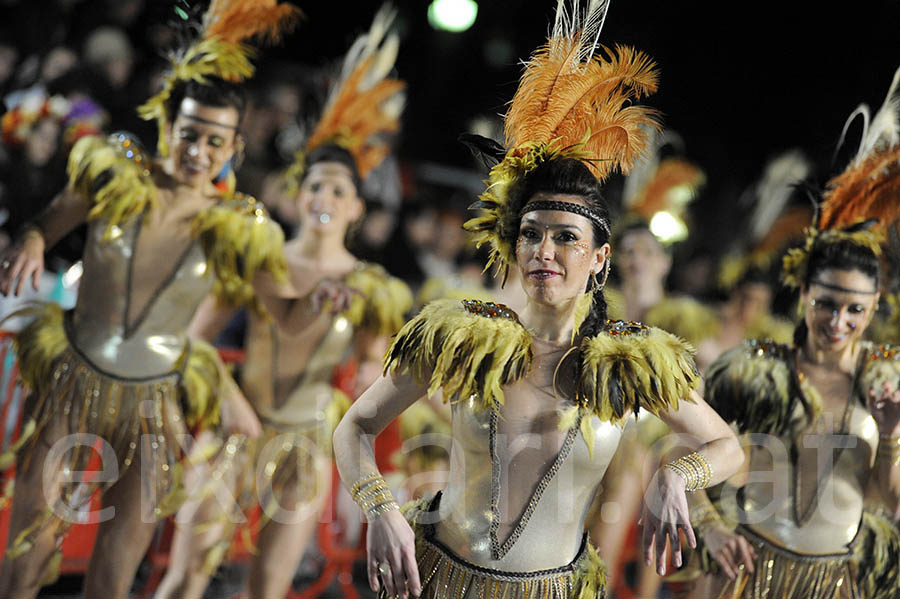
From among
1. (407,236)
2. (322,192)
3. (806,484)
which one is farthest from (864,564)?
(407,236)

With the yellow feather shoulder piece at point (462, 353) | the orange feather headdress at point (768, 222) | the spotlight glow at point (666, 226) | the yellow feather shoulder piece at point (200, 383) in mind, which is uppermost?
the orange feather headdress at point (768, 222)

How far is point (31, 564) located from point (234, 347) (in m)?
2.39

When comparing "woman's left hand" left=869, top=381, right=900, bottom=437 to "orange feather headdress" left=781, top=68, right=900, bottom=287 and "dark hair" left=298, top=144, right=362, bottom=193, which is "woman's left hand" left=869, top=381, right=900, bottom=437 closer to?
"orange feather headdress" left=781, top=68, right=900, bottom=287

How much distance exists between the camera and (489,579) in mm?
2482

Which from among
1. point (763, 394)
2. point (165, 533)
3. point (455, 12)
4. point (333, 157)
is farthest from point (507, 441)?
point (455, 12)

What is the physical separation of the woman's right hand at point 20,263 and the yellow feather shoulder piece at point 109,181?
0.25 metres

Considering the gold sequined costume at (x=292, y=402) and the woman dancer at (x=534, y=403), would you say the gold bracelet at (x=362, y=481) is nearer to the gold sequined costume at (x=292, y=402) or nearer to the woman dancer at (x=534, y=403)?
the woman dancer at (x=534, y=403)

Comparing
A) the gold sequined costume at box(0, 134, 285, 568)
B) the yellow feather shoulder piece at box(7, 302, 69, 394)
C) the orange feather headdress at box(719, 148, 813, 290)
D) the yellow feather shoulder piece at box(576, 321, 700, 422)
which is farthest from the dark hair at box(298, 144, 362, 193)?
the orange feather headdress at box(719, 148, 813, 290)

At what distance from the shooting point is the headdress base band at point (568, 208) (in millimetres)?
2551

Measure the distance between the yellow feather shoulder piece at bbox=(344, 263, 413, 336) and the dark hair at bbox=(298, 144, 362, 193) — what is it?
1.47 ft

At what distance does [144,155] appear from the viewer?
374cm

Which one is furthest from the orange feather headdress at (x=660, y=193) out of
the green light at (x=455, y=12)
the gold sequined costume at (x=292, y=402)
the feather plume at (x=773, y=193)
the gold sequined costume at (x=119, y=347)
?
the gold sequined costume at (x=119, y=347)

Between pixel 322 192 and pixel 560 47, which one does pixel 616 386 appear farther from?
pixel 322 192

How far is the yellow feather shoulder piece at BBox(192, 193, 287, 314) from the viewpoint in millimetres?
3787
